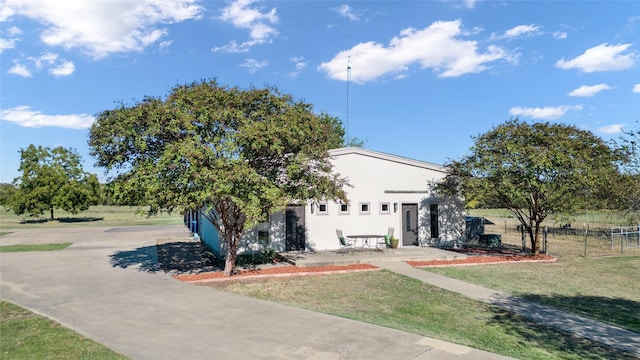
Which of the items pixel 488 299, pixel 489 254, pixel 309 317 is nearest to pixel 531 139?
pixel 489 254

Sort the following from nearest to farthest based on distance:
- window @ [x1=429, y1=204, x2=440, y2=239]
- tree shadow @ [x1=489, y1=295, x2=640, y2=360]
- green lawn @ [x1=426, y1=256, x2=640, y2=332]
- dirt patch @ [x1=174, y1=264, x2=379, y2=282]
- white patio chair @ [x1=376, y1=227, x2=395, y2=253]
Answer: tree shadow @ [x1=489, y1=295, x2=640, y2=360], green lawn @ [x1=426, y1=256, x2=640, y2=332], dirt patch @ [x1=174, y1=264, x2=379, y2=282], white patio chair @ [x1=376, y1=227, x2=395, y2=253], window @ [x1=429, y1=204, x2=440, y2=239]

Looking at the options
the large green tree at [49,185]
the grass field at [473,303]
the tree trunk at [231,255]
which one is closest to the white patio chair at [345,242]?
the grass field at [473,303]

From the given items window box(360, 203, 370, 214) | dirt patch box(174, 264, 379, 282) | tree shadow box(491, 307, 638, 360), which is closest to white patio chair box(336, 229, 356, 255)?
window box(360, 203, 370, 214)

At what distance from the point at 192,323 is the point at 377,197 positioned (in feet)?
40.5

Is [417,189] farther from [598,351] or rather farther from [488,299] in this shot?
[598,351]

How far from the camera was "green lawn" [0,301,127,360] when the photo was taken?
6.11 meters

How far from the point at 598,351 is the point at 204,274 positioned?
10.4 m

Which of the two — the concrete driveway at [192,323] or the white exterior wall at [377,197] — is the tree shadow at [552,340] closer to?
the concrete driveway at [192,323]

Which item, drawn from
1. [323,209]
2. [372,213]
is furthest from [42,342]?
[372,213]

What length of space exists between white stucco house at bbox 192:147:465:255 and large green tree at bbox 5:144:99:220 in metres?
33.3

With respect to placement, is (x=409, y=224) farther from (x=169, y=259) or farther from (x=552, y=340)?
(x=552, y=340)

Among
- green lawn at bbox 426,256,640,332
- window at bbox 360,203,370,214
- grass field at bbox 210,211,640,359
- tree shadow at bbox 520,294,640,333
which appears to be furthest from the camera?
window at bbox 360,203,370,214

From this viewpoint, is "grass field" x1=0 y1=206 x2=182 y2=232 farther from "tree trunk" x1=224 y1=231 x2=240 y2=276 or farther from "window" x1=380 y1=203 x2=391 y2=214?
"tree trunk" x1=224 y1=231 x2=240 y2=276

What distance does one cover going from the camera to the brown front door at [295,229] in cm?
1741
